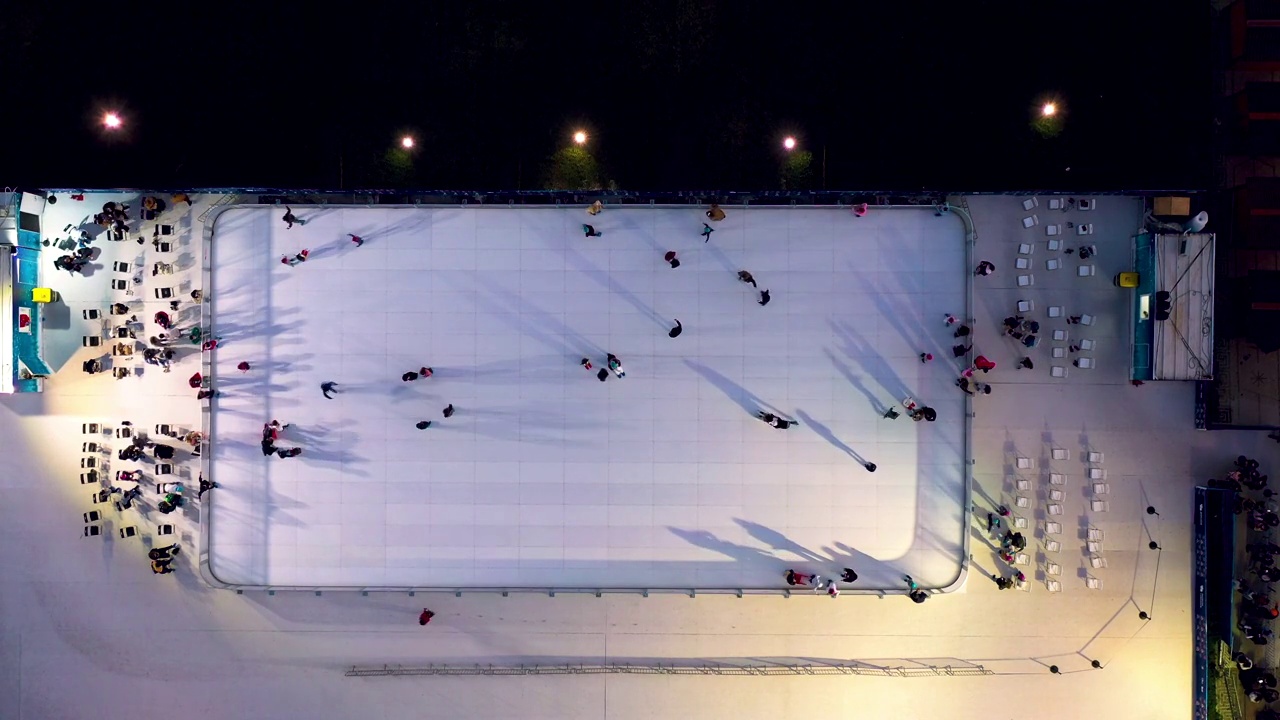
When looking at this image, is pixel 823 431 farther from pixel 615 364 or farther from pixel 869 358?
pixel 615 364

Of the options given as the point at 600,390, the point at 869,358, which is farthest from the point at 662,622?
the point at 869,358

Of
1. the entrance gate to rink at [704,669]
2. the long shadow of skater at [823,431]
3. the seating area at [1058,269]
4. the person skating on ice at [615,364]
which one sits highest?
the seating area at [1058,269]

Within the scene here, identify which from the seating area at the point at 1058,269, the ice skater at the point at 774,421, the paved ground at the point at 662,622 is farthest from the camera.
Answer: the paved ground at the point at 662,622

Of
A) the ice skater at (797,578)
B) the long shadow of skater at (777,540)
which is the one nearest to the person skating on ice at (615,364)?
the long shadow of skater at (777,540)

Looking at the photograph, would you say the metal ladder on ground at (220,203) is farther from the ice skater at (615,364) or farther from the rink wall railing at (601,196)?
the ice skater at (615,364)

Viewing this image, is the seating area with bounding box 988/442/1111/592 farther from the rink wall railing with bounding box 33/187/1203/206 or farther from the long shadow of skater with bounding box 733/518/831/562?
the rink wall railing with bounding box 33/187/1203/206

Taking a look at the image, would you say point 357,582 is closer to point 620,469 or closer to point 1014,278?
point 620,469
